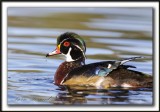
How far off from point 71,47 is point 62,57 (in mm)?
228

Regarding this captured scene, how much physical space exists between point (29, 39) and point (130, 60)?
1.03 metres

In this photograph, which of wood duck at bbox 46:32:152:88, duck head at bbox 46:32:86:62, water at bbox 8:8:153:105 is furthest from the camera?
duck head at bbox 46:32:86:62

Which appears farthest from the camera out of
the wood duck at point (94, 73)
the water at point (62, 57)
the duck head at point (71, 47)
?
the duck head at point (71, 47)

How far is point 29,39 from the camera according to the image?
1272 inches

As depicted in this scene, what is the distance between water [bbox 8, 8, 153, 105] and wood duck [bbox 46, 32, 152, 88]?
0.06 metres

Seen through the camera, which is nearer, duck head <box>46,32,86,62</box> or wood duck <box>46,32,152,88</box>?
wood duck <box>46,32,152,88</box>

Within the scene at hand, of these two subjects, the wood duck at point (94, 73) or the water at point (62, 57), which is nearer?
the water at point (62, 57)

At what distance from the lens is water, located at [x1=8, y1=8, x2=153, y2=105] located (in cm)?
3177

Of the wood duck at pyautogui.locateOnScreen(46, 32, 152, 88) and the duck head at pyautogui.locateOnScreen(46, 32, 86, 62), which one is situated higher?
the duck head at pyautogui.locateOnScreen(46, 32, 86, 62)

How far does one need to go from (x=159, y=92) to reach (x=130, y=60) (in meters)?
0.51

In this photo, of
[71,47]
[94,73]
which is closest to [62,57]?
[71,47]

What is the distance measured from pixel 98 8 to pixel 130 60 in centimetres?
61

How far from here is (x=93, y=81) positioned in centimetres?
3198

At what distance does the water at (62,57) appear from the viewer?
3177 centimetres
